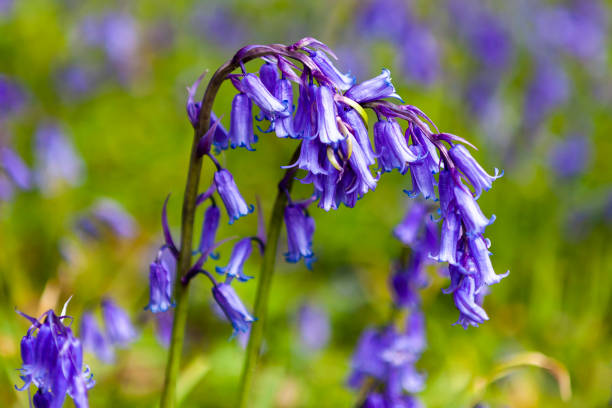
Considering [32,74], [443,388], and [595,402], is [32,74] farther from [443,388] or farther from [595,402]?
[595,402]

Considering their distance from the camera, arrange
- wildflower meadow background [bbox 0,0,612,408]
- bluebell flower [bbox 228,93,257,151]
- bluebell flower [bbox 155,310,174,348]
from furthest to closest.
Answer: wildflower meadow background [bbox 0,0,612,408]
bluebell flower [bbox 155,310,174,348]
bluebell flower [bbox 228,93,257,151]

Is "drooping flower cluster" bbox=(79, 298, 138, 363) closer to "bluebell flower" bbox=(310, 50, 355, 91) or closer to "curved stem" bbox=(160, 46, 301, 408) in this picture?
"curved stem" bbox=(160, 46, 301, 408)

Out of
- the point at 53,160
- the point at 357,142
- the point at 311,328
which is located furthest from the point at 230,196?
the point at 53,160

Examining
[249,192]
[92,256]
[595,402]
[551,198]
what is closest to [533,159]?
[551,198]

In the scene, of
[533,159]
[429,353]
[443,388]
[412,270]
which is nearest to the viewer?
[412,270]

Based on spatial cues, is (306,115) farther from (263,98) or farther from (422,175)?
(422,175)


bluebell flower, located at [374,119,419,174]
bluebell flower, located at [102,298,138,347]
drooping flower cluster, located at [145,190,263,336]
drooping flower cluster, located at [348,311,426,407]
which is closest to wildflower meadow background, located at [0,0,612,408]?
bluebell flower, located at [102,298,138,347]

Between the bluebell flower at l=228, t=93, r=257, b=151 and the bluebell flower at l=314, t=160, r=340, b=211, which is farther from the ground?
the bluebell flower at l=228, t=93, r=257, b=151

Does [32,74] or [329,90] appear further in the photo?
[32,74]
